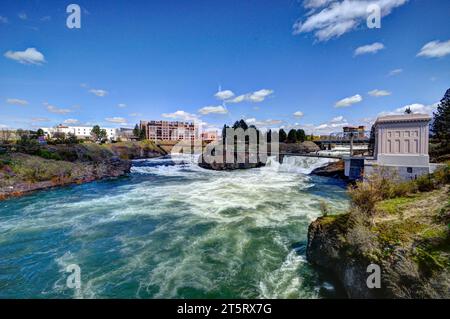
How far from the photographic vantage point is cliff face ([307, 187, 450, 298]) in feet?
17.5

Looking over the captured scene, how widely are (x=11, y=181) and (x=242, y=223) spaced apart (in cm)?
2700

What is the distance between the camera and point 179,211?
690 inches

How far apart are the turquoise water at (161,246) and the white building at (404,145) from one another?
11.0 metres

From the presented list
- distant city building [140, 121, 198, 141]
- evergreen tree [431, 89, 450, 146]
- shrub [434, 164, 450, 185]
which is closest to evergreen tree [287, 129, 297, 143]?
evergreen tree [431, 89, 450, 146]

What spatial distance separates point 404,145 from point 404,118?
3.46 m

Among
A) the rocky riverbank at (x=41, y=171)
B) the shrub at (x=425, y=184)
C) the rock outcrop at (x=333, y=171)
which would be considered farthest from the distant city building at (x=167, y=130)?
the shrub at (x=425, y=184)

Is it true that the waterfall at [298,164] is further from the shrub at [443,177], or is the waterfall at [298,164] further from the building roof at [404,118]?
the shrub at [443,177]

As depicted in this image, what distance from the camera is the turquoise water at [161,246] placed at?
322 inches

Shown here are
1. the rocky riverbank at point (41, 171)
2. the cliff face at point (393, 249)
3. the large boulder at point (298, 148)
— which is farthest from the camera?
the large boulder at point (298, 148)

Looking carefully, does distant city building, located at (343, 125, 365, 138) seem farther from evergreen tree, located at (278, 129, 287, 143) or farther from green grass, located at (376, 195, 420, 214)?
green grass, located at (376, 195, 420, 214)

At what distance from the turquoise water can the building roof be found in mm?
13962

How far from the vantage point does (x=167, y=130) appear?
142250 millimetres

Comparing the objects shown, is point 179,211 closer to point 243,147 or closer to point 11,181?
point 11,181
